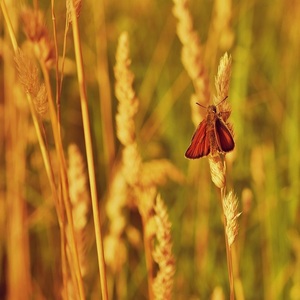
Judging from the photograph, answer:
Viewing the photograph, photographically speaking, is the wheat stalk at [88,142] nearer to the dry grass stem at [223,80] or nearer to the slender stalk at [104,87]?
the dry grass stem at [223,80]

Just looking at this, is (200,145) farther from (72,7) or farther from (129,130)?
(72,7)

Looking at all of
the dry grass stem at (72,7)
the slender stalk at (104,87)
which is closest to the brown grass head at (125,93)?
the dry grass stem at (72,7)

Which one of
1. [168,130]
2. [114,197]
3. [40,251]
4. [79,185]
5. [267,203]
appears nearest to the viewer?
[79,185]

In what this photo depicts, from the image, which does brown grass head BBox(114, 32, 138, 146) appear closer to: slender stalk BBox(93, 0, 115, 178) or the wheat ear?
the wheat ear

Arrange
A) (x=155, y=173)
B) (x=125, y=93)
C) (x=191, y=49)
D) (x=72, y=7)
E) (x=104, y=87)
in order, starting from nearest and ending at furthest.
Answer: (x=72, y=7), (x=125, y=93), (x=191, y=49), (x=155, y=173), (x=104, y=87)

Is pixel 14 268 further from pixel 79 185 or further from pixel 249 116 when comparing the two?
pixel 249 116

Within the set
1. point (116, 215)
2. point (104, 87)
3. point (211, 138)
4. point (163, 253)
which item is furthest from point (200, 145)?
point (104, 87)

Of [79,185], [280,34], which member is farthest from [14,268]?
[280,34]
